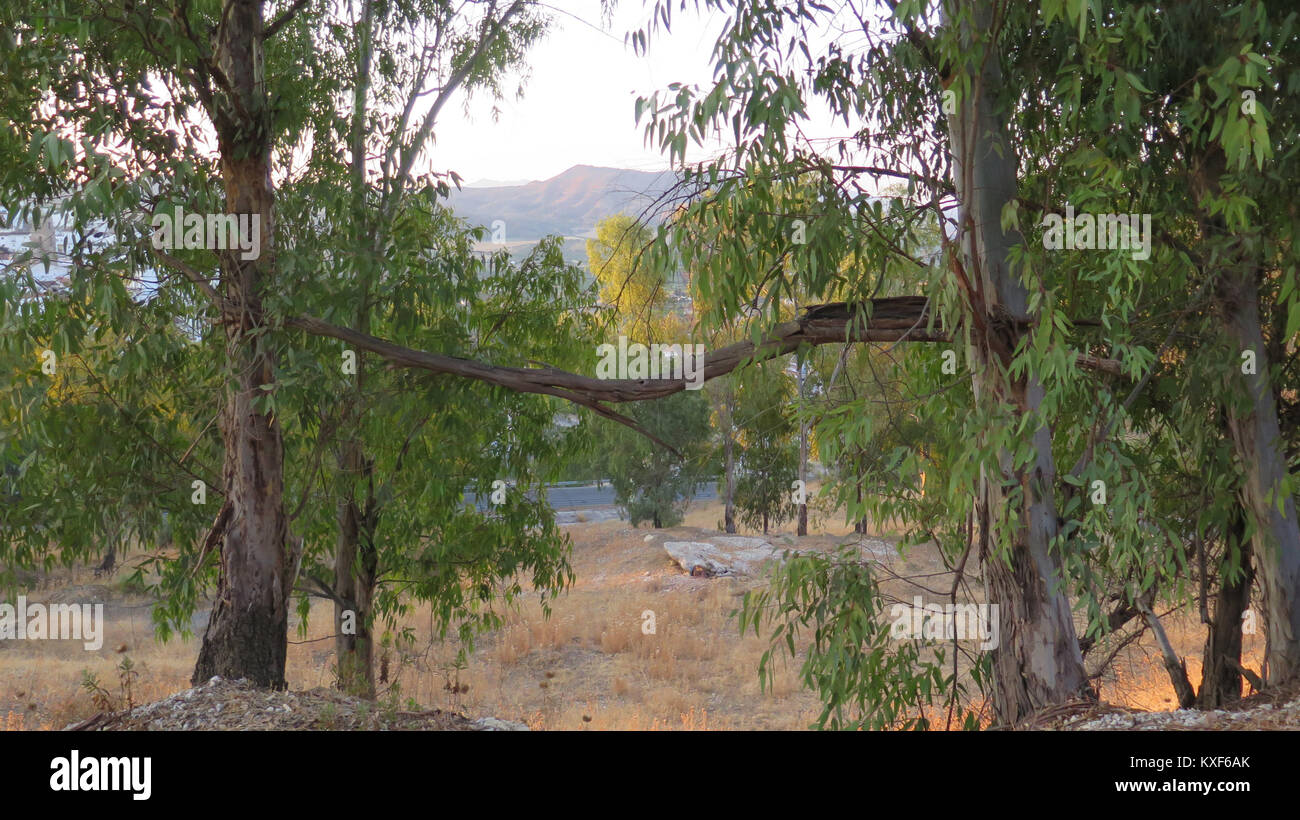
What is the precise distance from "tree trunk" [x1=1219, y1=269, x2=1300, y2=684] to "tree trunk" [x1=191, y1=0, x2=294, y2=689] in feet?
17.0

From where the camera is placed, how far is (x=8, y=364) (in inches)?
228

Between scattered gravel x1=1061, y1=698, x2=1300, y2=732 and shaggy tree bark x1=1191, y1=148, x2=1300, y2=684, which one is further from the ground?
shaggy tree bark x1=1191, y1=148, x2=1300, y2=684

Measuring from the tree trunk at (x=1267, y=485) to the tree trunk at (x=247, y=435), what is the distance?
5.19 m

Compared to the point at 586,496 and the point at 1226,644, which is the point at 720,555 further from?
the point at 586,496

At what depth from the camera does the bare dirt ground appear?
393 inches

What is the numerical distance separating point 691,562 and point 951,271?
14.5m

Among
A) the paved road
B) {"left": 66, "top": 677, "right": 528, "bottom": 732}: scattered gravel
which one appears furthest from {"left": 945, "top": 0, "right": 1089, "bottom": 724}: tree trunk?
the paved road

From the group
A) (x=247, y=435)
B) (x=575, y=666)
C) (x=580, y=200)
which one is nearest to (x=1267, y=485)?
(x=247, y=435)

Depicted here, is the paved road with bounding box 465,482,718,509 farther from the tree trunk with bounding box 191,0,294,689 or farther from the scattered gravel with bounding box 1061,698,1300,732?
the scattered gravel with bounding box 1061,698,1300,732

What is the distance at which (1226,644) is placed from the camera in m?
6.20

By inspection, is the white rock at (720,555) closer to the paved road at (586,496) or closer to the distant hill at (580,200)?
the distant hill at (580,200)

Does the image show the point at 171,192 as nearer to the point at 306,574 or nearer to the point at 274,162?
the point at 274,162

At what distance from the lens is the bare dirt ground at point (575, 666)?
32.8ft
